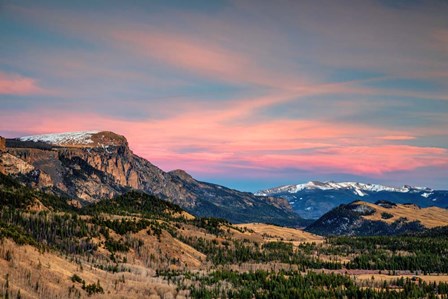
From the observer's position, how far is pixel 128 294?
297ft

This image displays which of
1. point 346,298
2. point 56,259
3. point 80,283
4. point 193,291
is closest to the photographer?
point 80,283

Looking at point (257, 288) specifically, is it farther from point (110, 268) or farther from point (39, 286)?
point (39, 286)

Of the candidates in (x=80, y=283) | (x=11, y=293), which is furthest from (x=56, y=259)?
(x=11, y=293)

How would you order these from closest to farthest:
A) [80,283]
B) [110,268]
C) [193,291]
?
[80,283], [193,291], [110,268]

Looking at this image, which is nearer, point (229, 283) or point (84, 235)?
point (229, 283)

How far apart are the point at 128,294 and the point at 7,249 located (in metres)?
24.9

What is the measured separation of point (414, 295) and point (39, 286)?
331ft

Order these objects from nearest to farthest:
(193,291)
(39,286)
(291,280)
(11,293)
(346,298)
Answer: (11,293), (39,286), (193,291), (346,298), (291,280)

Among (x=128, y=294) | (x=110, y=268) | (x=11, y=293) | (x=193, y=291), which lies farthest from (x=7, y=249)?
(x=110, y=268)

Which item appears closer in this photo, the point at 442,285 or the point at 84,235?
the point at 442,285

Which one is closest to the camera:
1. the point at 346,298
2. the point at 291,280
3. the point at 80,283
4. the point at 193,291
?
the point at 80,283

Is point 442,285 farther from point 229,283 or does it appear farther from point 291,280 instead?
point 229,283

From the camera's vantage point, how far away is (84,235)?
187250 millimetres

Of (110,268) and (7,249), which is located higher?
(7,249)
